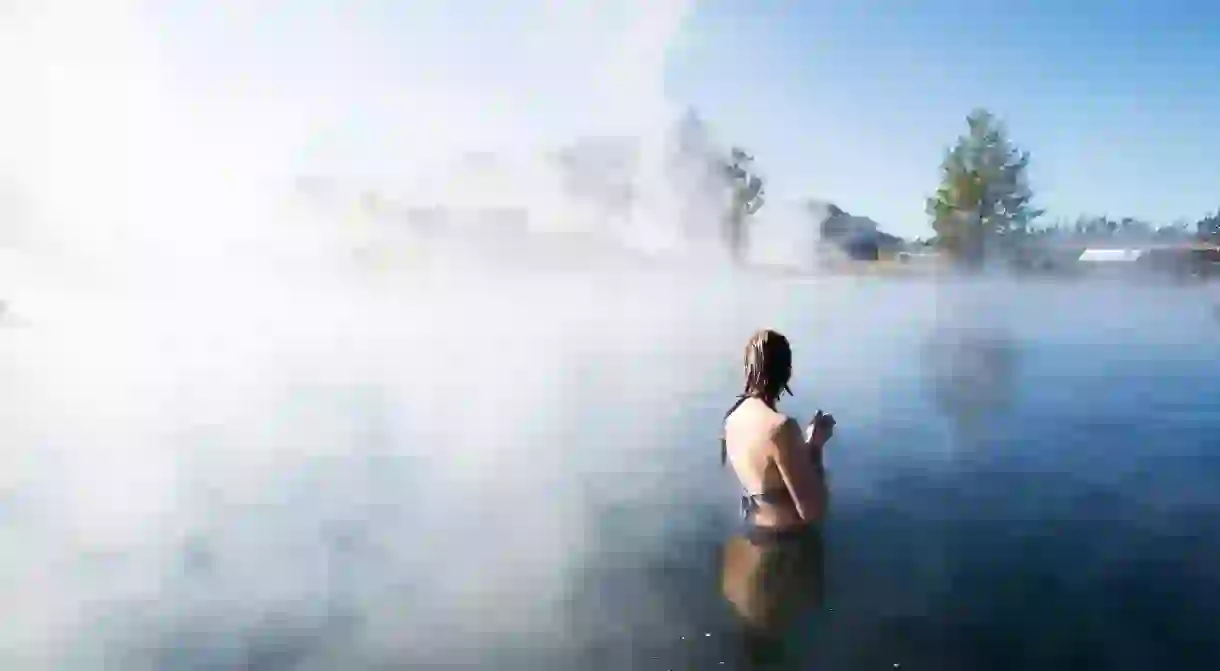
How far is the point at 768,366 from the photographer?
1759mm

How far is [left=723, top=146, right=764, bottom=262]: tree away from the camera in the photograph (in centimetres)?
461

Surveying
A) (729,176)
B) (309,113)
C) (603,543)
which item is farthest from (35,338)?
(729,176)

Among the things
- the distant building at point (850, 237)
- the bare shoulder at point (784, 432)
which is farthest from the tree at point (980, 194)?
the bare shoulder at point (784, 432)

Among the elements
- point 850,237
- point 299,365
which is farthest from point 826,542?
point 299,365

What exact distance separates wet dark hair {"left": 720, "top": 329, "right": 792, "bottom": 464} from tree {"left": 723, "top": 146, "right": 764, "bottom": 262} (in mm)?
2929

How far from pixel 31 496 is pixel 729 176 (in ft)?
11.8

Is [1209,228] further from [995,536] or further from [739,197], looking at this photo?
[995,536]

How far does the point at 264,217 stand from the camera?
13.9 feet

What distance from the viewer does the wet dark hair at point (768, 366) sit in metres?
1.76

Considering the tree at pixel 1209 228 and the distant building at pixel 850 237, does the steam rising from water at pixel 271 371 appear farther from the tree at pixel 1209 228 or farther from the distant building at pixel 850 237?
the tree at pixel 1209 228

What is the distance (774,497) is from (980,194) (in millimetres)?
3640

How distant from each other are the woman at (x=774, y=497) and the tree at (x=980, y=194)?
10.6 feet

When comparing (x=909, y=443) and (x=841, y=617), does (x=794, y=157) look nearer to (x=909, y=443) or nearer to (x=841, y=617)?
(x=909, y=443)

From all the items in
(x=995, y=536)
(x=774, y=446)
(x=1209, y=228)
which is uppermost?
(x=1209, y=228)
